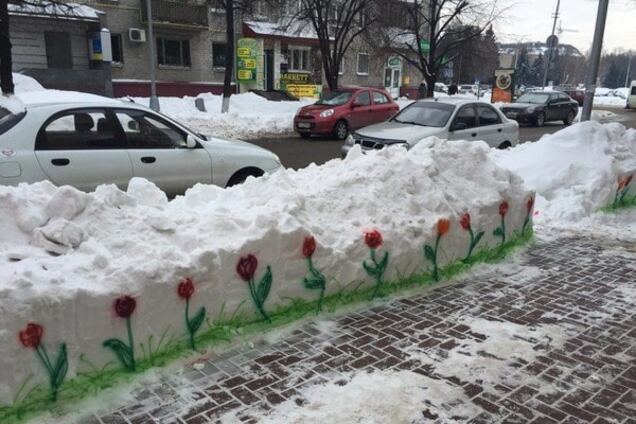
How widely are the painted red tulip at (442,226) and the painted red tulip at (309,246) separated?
4.47ft

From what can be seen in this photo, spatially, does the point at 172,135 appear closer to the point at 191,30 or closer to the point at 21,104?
the point at 21,104

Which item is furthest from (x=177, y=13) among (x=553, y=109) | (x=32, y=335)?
(x=32, y=335)

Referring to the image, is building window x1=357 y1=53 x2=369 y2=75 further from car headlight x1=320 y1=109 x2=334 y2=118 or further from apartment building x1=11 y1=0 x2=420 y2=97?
car headlight x1=320 y1=109 x2=334 y2=118

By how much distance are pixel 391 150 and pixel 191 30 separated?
26.2m

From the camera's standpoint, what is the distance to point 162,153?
621 centimetres

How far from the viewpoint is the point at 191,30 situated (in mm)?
28938

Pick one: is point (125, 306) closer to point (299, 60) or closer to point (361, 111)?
point (361, 111)

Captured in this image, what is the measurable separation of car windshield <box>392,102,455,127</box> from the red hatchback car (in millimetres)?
4845

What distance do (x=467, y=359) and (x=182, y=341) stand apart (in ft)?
6.02

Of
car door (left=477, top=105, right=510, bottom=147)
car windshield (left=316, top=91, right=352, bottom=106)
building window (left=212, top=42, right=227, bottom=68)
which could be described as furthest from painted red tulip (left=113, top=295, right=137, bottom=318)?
building window (left=212, top=42, right=227, bottom=68)

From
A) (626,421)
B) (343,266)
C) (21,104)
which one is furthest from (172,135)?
(626,421)

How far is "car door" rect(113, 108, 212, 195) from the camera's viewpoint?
19.8 ft

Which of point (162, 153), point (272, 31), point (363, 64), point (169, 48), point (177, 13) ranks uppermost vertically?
point (177, 13)

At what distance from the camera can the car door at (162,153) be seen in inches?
238
